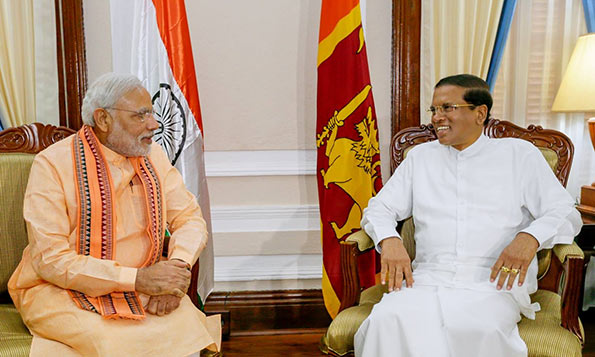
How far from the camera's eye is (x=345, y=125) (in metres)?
2.68

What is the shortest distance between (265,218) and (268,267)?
0.30m

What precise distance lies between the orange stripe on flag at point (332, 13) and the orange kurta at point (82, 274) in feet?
4.19

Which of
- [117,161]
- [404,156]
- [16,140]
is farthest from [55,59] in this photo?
[404,156]

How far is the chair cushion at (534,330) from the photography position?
1.74 meters

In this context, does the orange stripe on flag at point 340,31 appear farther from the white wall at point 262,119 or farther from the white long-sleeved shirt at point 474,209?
the white long-sleeved shirt at point 474,209

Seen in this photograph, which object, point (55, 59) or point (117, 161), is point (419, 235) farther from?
point (55, 59)

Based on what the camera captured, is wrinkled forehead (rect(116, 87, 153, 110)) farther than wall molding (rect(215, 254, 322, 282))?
No

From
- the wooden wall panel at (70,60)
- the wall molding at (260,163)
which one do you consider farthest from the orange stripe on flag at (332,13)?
the wooden wall panel at (70,60)

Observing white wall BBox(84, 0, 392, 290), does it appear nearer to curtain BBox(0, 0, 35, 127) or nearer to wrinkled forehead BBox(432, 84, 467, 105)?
curtain BBox(0, 0, 35, 127)

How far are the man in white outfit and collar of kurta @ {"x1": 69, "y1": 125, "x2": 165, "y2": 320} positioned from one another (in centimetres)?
81

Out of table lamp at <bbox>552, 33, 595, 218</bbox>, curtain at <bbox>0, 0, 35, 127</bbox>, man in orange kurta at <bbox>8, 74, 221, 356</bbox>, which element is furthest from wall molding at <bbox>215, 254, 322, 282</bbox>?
table lamp at <bbox>552, 33, 595, 218</bbox>

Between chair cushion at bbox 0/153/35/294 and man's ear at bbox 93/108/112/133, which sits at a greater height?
man's ear at bbox 93/108/112/133

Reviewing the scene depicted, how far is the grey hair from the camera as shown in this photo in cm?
191

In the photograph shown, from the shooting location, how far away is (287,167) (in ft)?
10.1
